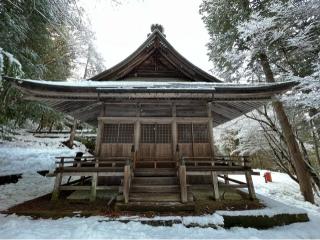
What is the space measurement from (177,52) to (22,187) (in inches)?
380

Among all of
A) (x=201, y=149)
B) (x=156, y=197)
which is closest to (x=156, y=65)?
(x=201, y=149)

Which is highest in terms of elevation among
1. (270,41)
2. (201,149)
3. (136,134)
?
(270,41)

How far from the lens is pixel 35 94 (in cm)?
747

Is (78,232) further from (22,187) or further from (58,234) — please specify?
(22,187)

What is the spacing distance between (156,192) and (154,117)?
3409mm

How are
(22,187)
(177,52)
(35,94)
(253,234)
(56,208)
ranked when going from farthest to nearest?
(177,52) → (22,187) → (35,94) → (56,208) → (253,234)

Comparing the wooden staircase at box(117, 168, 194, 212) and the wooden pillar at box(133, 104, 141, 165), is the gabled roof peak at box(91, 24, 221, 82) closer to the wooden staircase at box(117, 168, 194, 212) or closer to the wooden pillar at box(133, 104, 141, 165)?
the wooden pillar at box(133, 104, 141, 165)

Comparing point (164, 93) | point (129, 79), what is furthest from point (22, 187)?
point (164, 93)

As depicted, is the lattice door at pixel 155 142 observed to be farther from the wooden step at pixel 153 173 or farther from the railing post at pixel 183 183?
the railing post at pixel 183 183

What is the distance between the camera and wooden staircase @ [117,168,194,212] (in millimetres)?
5719

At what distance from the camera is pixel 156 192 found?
21.5ft

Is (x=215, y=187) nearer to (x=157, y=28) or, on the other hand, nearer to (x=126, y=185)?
(x=126, y=185)

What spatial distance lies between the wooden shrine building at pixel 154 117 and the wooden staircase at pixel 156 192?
3cm

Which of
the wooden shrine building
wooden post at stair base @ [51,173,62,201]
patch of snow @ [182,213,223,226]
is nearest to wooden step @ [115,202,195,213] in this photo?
the wooden shrine building
